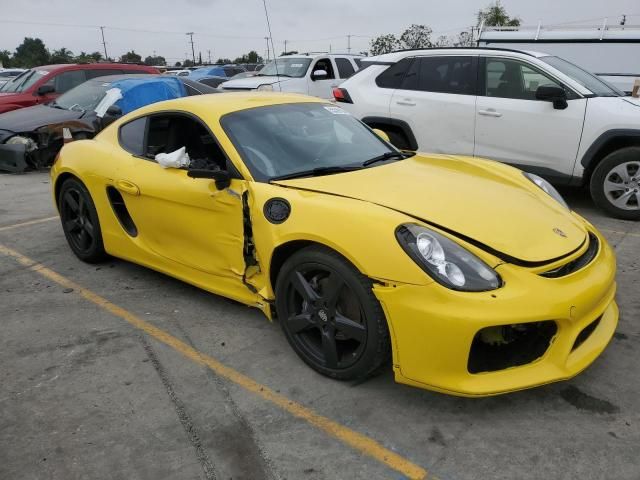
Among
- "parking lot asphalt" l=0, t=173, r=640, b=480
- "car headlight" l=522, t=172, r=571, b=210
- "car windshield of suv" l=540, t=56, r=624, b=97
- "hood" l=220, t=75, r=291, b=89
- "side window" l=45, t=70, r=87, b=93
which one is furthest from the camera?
"hood" l=220, t=75, r=291, b=89

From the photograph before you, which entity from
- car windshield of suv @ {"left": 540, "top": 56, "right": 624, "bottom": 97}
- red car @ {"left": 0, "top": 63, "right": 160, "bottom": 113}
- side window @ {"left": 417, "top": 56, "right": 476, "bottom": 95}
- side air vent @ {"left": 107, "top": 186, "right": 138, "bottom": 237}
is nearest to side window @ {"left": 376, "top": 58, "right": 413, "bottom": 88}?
side window @ {"left": 417, "top": 56, "right": 476, "bottom": 95}

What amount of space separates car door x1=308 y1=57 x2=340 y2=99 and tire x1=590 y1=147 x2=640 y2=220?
7.81 metres

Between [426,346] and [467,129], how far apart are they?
4.46m

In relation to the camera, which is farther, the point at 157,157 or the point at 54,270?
the point at 54,270

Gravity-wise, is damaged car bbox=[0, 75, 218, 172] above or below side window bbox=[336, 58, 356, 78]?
below

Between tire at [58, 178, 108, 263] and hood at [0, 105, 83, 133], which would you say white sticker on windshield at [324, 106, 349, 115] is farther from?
hood at [0, 105, 83, 133]

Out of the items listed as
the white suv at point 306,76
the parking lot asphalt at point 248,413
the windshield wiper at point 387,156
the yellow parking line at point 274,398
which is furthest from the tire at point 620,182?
the white suv at point 306,76

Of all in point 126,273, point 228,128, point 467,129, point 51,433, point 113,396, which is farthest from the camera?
point 467,129

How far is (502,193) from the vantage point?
10.1 feet

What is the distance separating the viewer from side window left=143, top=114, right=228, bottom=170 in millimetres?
3693

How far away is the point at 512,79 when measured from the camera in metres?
6.03

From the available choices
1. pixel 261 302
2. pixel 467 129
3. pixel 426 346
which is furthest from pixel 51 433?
pixel 467 129

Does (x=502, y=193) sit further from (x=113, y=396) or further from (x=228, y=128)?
(x=113, y=396)

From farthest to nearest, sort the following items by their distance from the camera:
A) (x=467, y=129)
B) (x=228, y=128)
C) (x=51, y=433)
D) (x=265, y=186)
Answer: (x=467, y=129), (x=228, y=128), (x=265, y=186), (x=51, y=433)
